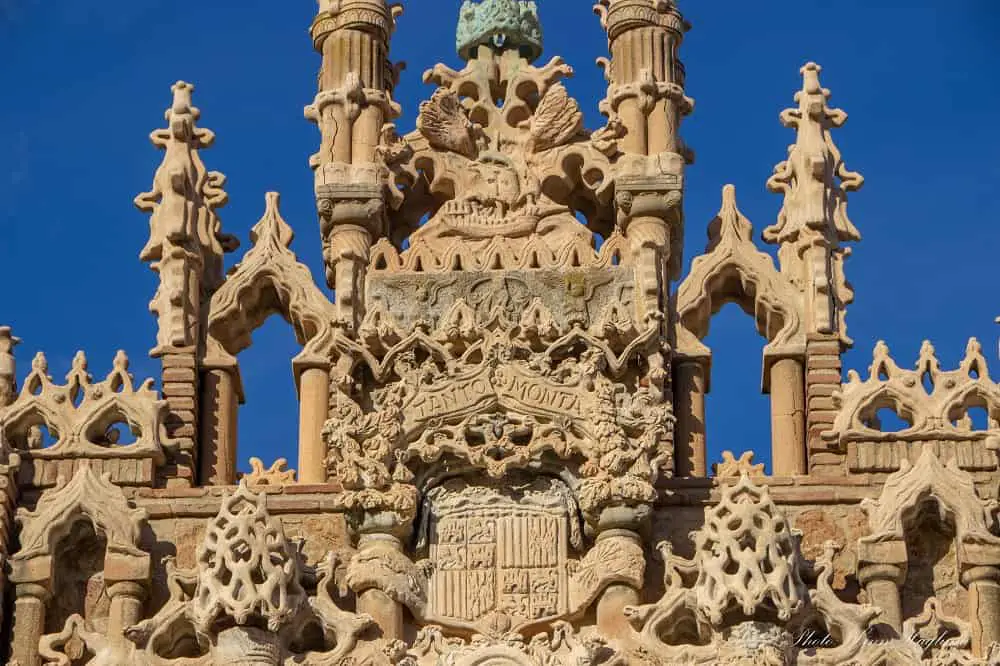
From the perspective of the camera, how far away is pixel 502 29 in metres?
43.8

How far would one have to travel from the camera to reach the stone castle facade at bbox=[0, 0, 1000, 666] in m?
38.9

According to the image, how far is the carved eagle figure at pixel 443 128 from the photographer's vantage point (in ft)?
140

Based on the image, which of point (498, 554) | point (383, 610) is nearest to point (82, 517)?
point (383, 610)

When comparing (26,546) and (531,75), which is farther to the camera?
(531,75)

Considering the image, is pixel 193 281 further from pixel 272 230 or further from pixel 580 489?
pixel 580 489

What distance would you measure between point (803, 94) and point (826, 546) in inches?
207

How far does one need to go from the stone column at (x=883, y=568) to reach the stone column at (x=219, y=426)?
5.98 meters

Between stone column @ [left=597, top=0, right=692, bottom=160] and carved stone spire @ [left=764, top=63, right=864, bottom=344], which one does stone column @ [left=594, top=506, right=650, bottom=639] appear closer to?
carved stone spire @ [left=764, top=63, right=864, bottom=344]

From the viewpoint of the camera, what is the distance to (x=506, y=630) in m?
39.0

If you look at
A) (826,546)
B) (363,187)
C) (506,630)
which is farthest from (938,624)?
(363,187)

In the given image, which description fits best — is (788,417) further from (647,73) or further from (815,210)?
(647,73)

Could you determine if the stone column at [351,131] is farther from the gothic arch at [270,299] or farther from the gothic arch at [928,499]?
the gothic arch at [928,499]

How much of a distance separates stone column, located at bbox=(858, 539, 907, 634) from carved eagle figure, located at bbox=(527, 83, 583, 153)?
5.52 m

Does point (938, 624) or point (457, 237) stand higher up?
point (457, 237)
